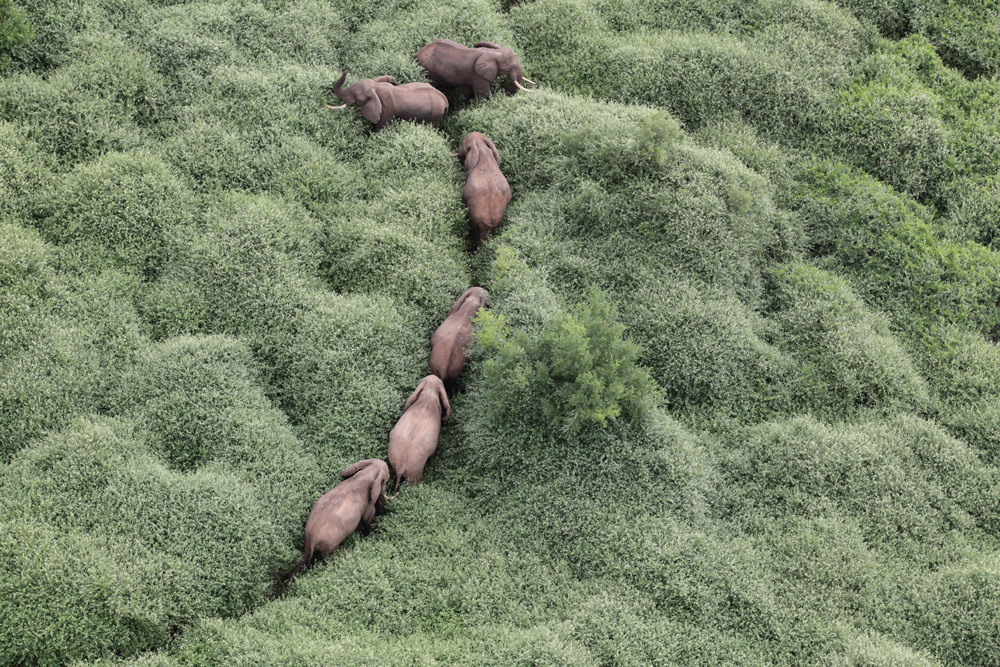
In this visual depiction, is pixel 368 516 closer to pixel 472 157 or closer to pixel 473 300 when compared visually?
pixel 473 300

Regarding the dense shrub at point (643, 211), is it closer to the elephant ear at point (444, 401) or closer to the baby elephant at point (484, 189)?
the baby elephant at point (484, 189)

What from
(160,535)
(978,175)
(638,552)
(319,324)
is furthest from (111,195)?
(978,175)

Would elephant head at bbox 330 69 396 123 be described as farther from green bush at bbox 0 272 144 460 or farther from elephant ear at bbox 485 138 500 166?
green bush at bbox 0 272 144 460

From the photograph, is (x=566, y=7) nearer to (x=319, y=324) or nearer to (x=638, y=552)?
(x=319, y=324)

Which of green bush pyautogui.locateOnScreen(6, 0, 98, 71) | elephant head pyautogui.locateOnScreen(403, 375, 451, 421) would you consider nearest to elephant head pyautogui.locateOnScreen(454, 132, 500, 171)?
elephant head pyautogui.locateOnScreen(403, 375, 451, 421)

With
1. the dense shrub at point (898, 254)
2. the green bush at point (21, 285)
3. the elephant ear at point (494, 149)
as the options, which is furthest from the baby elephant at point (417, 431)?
the dense shrub at point (898, 254)

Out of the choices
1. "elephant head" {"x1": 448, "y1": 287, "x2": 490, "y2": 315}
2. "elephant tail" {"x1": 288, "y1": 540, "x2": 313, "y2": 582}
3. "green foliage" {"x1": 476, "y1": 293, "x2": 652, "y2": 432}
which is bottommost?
"elephant tail" {"x1": 288, "y1": 540, "x2": 313, "y2": 582}
